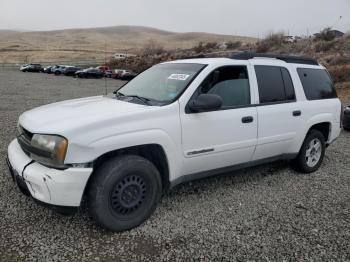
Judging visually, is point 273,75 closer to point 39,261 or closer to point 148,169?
point 148,169

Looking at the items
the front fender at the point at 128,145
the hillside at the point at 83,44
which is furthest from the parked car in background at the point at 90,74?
the front fender at the point at 128,145

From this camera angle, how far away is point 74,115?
3391 millimetres

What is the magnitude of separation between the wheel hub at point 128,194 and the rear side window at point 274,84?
6.50ft

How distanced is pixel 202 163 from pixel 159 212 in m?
0.74

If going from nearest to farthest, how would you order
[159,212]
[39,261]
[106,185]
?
1. [39,261]
2. [106,185]
3. [159,212]

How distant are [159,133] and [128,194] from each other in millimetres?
682

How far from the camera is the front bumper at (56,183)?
3.04 m

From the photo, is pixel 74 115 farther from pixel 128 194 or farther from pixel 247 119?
pixel 247 119

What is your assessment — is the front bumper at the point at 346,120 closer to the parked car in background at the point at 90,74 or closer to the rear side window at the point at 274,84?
the rear side window at the point at 274,84

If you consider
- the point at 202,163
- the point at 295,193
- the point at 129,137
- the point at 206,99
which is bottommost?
the point at 295,193

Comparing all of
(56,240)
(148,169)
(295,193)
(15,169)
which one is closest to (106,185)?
(148,169)

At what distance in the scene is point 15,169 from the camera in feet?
11.3

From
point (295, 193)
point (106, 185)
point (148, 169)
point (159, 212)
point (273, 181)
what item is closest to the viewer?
point (106, 185)

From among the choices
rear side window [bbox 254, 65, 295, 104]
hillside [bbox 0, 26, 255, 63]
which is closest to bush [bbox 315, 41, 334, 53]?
hillside [bbox 0, 26, 255, 63]
